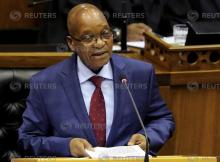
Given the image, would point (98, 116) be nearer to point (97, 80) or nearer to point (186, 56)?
point (97, 80)

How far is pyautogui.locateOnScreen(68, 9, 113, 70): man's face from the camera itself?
1.65 metres

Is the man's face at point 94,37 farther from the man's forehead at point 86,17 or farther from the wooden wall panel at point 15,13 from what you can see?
the wooden wall panel at point 15,13

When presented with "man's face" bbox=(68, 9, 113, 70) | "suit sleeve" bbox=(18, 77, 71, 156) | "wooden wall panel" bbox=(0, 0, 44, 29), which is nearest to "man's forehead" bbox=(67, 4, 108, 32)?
Result: "man's face" bbox=(68, 9, 113, 70)

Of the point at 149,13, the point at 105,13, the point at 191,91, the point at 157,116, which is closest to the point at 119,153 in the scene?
the point at 157,116

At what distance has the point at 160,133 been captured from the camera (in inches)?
70.1

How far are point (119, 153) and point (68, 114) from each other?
0.33 meters

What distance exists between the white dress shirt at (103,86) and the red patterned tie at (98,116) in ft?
0.05

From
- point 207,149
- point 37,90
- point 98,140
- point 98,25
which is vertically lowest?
point 207,149

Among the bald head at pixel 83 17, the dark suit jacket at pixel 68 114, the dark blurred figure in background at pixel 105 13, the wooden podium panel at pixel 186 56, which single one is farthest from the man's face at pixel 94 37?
the dark blurred figure in background at pixel 105 13

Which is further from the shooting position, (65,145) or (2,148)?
(2,148)

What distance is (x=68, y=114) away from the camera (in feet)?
5.72

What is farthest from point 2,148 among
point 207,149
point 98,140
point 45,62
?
point 207,149

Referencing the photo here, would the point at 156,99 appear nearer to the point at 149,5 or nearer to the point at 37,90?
the point at 37,90

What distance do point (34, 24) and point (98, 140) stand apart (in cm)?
170
